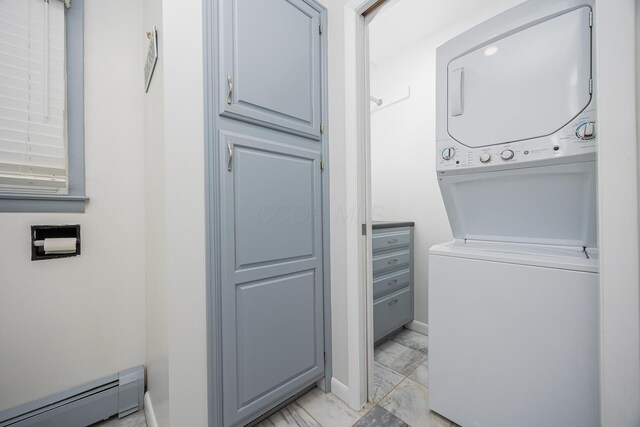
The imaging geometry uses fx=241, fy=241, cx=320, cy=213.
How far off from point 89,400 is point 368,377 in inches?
55.3

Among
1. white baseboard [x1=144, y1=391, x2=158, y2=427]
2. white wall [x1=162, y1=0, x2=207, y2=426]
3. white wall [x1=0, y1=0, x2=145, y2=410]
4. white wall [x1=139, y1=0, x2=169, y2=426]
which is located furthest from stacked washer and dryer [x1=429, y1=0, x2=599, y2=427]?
white wall [x1=0, y1=0, x2=145, y2=410]

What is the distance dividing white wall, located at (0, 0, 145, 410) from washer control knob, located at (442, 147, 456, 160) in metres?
1.64

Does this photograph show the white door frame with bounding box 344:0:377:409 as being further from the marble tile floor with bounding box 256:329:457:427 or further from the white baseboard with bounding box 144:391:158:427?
the white baseboard with bounding box 144:391:158:427

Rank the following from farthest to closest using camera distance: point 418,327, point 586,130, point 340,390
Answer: point 418,327
point 340,390
point 586,130

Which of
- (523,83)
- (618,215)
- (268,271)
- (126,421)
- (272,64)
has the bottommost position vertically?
(126,421)

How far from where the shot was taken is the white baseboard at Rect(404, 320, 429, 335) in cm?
213

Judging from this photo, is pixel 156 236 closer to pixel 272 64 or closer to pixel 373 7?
pixel 272 64

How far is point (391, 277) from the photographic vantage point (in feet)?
6.43

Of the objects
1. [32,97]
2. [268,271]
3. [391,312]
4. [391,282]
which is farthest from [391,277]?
[32,97]

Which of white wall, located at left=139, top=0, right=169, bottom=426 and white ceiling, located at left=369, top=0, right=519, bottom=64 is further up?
white ceiling, located at left=369, top=0, right=519, bottom=64

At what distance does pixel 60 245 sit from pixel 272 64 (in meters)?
1.31

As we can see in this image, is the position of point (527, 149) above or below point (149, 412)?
above

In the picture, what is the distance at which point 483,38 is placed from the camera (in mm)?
1066

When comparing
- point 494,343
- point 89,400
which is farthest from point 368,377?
point 89,400
